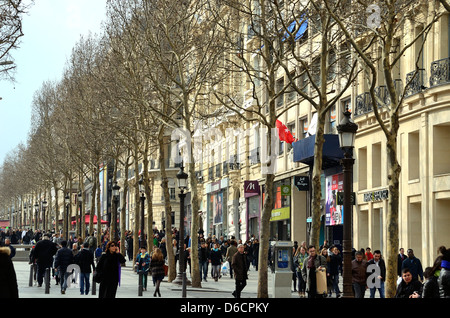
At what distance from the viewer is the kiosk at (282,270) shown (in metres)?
25.5

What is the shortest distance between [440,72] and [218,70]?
20.8m

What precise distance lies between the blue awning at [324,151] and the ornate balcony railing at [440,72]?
7202 millimetres

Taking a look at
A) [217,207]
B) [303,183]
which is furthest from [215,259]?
[217,207]

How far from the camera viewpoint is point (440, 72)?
1298 inches

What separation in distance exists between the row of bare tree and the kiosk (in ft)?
4.91

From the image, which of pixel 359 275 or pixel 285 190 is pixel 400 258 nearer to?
pixel 359 275

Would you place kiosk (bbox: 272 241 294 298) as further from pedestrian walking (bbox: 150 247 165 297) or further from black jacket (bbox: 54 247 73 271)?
black jacket (bbox: 54 247 73 271)

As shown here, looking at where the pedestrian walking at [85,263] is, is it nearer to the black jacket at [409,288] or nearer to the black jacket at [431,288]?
the black jacket at [409,288]

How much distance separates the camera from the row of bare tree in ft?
82.0

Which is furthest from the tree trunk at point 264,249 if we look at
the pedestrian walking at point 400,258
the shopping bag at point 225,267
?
the shopping bag at point 225,267

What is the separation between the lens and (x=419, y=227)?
115 ft

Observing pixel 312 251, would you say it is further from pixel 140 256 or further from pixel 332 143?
pixel 332 143

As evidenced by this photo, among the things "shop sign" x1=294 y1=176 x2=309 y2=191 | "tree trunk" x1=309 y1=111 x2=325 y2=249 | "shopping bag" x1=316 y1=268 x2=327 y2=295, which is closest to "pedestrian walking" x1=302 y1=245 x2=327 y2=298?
"shopping bag" x1=316 y1=268 x2=327 y2=295
